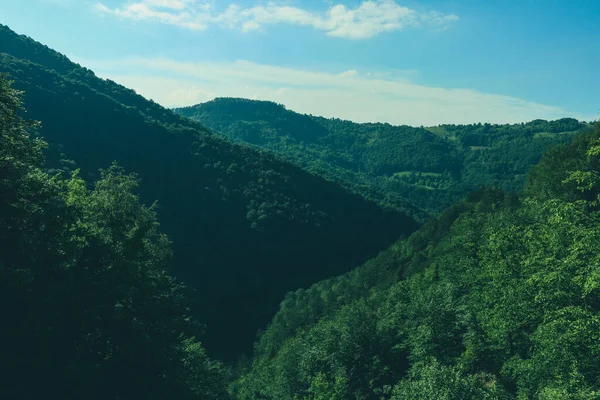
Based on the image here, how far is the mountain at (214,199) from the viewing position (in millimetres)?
108438

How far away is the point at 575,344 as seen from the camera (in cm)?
1747

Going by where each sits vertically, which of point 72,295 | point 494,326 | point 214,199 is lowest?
point 214,199

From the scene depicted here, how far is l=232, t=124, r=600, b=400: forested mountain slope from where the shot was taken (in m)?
17.5

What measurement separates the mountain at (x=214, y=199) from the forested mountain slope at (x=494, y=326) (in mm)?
59588

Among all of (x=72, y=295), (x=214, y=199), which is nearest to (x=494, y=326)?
(x=72, y=295)

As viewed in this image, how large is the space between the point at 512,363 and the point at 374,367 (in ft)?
47.0

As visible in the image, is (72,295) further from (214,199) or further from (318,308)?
(214,199)

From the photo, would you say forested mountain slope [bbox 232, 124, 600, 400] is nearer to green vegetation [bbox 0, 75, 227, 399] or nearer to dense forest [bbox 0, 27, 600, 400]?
dense forest [bbox 0, 27, 600, 400]

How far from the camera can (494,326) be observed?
2550 cm

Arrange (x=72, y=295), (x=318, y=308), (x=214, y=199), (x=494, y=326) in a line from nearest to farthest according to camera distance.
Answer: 1. (x=72, y=295)
2. (x=494, y=326)
3. (x=318, y=308)
4. (x=214, y=199)

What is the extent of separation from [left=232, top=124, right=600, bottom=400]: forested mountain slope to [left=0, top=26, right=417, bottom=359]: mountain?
59588 millimetres

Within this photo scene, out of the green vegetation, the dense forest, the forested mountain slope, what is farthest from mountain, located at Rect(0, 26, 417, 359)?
the green vegetation

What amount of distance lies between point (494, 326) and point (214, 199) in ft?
382

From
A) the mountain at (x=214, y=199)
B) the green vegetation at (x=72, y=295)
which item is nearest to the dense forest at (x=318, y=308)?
the green vegetation at (x=72, y=295)
